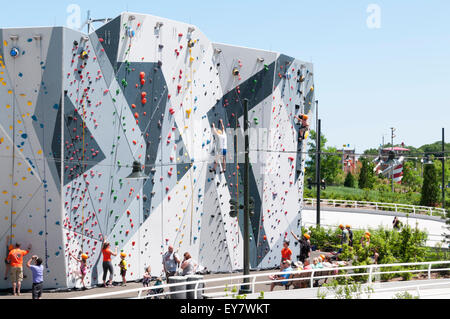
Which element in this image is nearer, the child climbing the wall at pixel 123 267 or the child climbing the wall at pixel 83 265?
the child climbing the wall at pixel 83 265

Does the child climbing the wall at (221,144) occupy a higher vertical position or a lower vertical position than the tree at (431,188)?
Answer: higher

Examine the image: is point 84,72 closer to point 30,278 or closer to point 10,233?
point 10,233

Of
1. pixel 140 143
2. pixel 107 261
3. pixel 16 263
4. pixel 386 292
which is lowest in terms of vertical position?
pixel 386 292

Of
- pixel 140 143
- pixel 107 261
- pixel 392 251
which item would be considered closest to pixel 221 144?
pixel 140 143

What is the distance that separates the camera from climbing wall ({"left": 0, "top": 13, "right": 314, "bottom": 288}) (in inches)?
731

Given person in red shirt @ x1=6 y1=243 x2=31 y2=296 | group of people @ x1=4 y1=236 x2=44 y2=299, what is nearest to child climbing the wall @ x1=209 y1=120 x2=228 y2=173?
group of people @ x1=4 y1=236 x2=44 y2=299

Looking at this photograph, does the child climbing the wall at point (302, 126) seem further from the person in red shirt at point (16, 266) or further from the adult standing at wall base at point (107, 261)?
the person in red shirt at point (16, 266)

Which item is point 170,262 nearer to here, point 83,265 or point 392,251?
point 83,265

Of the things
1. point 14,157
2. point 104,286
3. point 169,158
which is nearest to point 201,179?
point 169,158

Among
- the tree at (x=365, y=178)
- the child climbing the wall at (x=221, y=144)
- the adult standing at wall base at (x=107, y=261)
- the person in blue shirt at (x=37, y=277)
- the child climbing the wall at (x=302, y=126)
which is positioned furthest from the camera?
the tree at (x=365, y=178)

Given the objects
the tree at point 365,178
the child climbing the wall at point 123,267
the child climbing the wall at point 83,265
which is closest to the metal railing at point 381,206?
the tree at point 365,178

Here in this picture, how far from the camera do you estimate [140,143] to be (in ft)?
68.1

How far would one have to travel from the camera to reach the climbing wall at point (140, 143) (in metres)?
18.6
